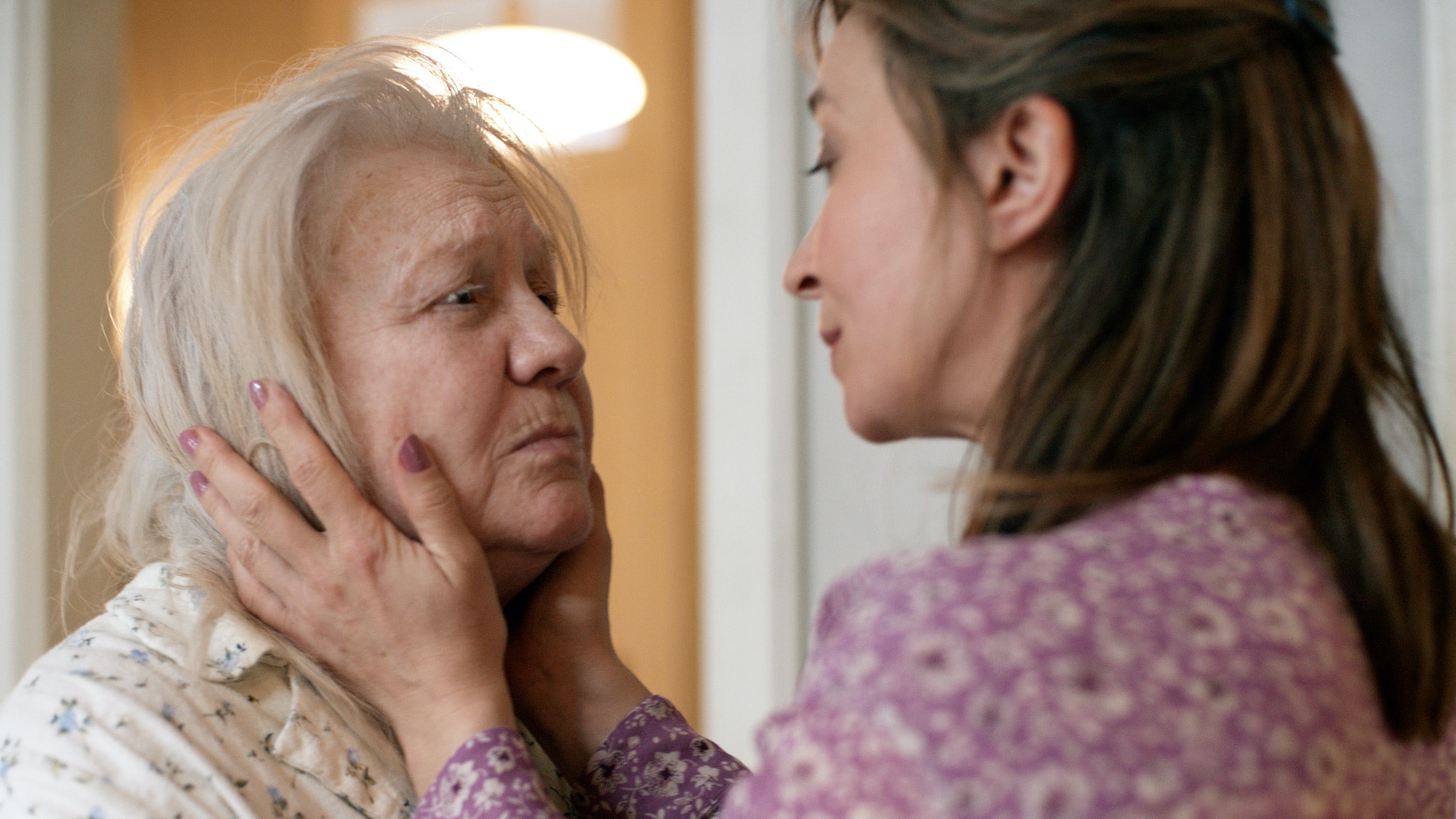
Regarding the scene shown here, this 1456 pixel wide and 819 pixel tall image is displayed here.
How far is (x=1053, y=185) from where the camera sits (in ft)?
2.32

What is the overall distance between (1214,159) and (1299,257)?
Answer: 9 centimetres

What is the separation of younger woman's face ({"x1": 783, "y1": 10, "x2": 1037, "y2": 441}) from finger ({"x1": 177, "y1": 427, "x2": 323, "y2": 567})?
50 centimetres

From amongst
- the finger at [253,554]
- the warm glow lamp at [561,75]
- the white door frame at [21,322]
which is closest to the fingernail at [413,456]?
the finger at [253,554]

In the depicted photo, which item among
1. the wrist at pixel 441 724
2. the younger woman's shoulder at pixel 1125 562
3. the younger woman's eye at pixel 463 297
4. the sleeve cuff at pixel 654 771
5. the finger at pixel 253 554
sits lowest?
the sleeve cuff at pixel 654 771

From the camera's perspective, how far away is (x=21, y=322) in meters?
2.30

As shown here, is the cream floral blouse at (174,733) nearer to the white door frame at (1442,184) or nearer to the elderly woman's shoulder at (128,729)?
the elderly woman's shoulder at (128,729)

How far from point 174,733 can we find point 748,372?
1.32m

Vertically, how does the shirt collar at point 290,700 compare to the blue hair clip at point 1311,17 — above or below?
below

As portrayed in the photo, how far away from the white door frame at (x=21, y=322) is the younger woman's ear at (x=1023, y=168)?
227cm

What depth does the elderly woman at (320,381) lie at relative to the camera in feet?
2.96

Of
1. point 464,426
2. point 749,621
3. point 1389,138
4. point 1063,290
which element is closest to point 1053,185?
point 1063,290

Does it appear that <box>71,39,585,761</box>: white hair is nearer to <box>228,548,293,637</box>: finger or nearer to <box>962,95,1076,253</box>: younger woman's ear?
<box>228,548,293,637</box>: finger

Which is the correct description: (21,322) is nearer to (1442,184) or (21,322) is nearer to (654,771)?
(654,771)

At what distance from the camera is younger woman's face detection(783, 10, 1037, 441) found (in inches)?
29.6
